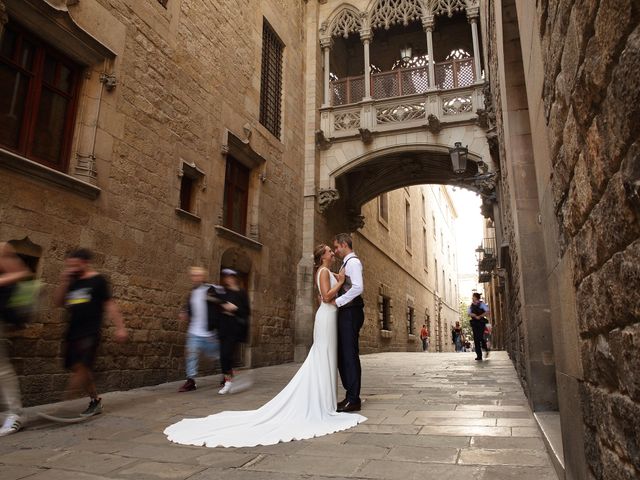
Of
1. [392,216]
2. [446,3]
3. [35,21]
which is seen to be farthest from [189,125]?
[392,216]

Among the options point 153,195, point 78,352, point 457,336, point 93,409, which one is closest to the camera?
point 78,352

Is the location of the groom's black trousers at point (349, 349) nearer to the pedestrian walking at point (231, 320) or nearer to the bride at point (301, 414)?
the bride at point (301, 414)

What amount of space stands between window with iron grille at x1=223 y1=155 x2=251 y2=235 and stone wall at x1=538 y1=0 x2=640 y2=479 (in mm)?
8808

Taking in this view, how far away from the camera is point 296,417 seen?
3.96 m

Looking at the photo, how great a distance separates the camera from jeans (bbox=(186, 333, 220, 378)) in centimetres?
639

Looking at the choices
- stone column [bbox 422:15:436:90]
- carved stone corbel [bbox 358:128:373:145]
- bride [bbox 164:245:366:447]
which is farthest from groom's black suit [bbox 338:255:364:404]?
stone column [bbox 422:15:436:90]

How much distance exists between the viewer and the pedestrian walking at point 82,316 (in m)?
4.29

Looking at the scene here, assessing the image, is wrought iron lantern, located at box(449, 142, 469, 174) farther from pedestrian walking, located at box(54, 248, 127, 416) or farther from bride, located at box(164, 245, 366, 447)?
pedestrian walking, located at box(54, 248, 127, 416)

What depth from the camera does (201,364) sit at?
876 cm

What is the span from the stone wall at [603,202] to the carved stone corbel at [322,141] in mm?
12231

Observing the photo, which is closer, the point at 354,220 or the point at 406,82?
the point at 406,82

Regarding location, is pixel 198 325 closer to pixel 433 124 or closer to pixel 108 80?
pixel 108 80

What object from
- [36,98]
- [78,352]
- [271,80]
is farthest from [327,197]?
[78,352]

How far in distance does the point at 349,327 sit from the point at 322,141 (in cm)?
1018
